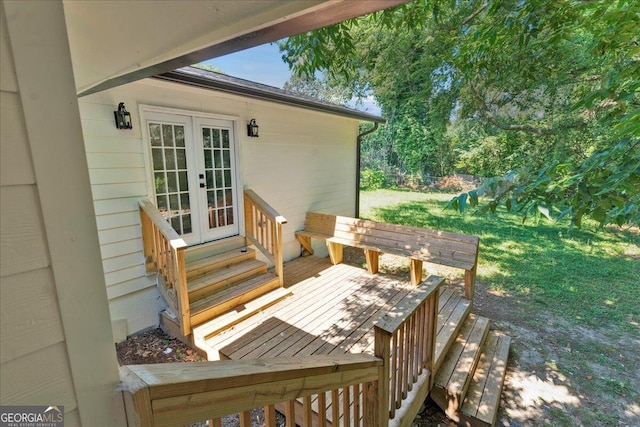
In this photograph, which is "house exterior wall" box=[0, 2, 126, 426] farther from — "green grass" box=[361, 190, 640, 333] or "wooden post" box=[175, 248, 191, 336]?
"green grass" box=[361, 190, 640, 333]

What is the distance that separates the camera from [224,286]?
386cm

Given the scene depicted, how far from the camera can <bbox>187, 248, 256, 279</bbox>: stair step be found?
3797 mm

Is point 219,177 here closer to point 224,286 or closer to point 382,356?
point 224,286

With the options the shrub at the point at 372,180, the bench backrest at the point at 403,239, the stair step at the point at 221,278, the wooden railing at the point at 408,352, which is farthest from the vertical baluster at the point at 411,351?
the shrub at the point at 372,180

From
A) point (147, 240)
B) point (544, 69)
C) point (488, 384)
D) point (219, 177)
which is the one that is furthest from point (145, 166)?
point (544, 69)

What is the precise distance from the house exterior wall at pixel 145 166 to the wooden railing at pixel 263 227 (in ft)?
1.16

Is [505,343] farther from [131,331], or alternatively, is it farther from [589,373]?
[131,331]

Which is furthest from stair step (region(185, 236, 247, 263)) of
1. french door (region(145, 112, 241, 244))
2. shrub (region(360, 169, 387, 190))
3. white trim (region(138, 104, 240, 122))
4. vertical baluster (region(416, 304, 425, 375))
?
shrub (region(360, 169, 387, 190))

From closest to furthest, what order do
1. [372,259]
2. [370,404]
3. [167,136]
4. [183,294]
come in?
[370,404] < [183,294] < [167,136] < [372,259]

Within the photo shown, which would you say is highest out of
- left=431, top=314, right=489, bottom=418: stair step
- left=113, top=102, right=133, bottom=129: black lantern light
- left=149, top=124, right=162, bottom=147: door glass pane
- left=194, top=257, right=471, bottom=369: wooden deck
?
left=113, top=102, right=133, bottom=129: black lantern light

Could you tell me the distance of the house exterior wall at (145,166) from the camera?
10.2ft

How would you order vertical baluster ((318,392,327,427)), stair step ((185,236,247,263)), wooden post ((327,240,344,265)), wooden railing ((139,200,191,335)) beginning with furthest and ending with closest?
wooden post ((327,240,344,265)) < stair step ((185,236,247,263)) < wooden railing ((139,200,191,335)) < vertical baluster ((318,392,327,427))

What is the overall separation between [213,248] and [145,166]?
55.3 inches

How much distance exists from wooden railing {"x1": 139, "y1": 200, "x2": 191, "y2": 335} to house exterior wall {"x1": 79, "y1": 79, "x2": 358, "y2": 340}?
106 millimetres
